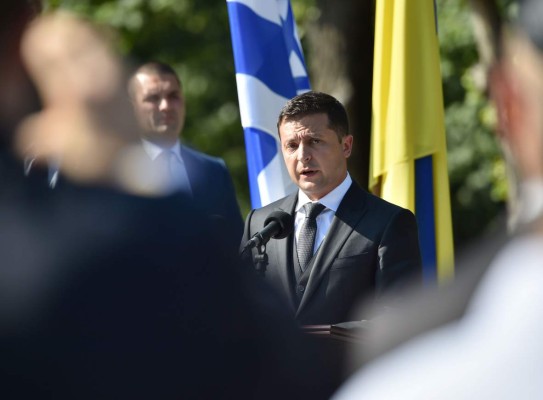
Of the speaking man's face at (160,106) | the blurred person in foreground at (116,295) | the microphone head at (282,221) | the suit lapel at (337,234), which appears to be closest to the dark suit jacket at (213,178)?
the speaking man's face at (160,106)

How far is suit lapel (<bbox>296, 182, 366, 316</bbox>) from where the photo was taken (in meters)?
4.44

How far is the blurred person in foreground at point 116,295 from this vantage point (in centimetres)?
197

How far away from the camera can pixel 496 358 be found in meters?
1.36

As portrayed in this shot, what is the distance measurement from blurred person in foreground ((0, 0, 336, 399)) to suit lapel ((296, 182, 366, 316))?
7.63 ft

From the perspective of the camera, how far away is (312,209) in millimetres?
4559

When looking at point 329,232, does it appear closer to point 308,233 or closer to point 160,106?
point 308,233

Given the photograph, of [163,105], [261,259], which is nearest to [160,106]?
[163,105]

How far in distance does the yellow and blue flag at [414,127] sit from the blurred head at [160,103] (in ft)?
3.78

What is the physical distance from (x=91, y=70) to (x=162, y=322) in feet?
1.65

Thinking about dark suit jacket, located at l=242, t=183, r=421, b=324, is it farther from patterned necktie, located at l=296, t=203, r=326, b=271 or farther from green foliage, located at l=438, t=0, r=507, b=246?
green foliage, located at l=438, t=0, r=507, b=246

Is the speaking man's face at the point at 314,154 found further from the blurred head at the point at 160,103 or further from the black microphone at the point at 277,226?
the blurred head at the point at 160,103

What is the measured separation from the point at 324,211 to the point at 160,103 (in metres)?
1.33

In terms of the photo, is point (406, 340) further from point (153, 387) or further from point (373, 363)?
point (153, 387)

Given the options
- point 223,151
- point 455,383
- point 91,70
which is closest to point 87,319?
point 91,70
